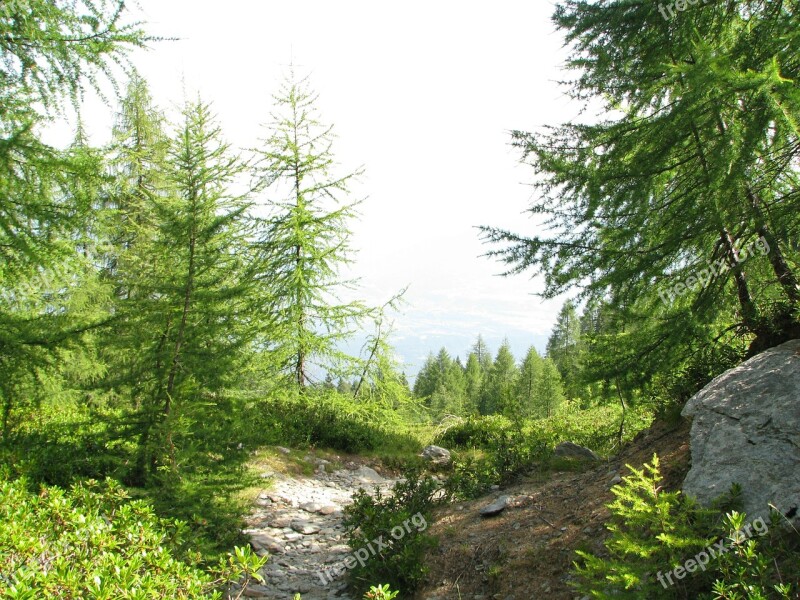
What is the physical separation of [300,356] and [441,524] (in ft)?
23.2

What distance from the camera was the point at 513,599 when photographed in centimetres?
451

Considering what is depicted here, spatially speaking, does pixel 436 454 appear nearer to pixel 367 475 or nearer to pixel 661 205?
pixel 367 475

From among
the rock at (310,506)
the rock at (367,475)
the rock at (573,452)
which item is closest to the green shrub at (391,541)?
the rock at (310,506)

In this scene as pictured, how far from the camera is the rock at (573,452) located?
7977 mm

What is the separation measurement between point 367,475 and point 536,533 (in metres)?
6.25

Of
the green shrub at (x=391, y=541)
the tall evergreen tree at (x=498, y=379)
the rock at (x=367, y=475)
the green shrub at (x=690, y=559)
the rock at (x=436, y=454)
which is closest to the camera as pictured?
the green shrub at (x=690, y=559)

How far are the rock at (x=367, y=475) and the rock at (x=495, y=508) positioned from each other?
4.73 meters

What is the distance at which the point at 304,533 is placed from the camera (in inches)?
297

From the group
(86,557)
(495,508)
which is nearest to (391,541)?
(495,508)

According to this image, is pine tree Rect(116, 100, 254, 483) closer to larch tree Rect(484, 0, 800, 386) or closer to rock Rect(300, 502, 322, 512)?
rock Rect(300, 502, 322, 512)

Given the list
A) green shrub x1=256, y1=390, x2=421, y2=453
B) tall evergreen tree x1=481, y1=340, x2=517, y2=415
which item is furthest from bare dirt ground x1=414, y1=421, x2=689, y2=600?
tall evergreen tree x1=481, y1=340, x2=517, y2=415

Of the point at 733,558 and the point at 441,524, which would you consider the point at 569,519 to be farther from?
the point at 733,558

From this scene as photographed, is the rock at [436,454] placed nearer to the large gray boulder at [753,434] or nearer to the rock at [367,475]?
the rock at [367,475]

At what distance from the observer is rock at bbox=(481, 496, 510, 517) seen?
6410 millimetres
